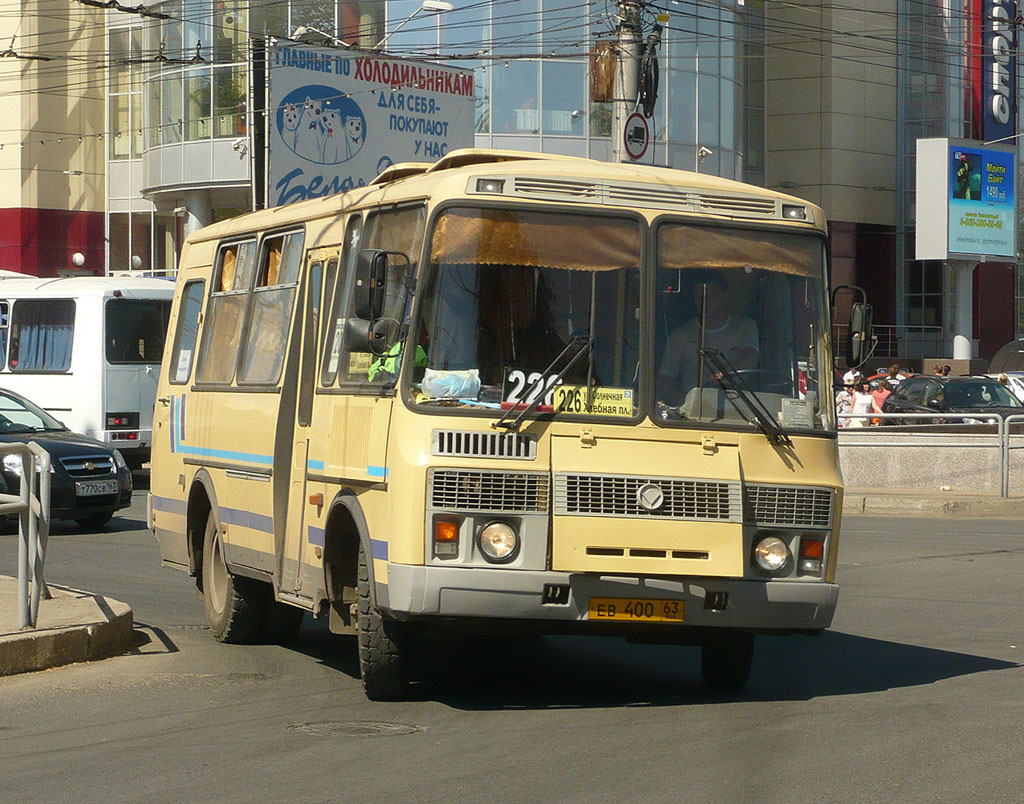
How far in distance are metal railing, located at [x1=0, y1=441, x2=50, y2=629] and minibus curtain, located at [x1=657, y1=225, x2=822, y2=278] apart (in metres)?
4.01

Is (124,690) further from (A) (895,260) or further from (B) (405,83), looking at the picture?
(A) (895,260)

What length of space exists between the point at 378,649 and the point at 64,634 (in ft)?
7.69

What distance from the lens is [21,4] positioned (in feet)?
165

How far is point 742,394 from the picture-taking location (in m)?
8.41

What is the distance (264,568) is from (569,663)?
75.4 inches

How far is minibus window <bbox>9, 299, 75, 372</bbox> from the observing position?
27234mm

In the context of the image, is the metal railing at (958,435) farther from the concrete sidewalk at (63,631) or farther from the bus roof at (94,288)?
the concrete sidewalk at (63,631)

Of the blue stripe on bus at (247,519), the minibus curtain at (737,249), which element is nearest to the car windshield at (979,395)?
the blue stripe on bus at (247,519)

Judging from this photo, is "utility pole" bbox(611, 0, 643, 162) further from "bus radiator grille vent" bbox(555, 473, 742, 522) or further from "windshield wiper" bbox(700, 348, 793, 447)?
"bus radiator grille vent" bbox(555, 473, 742, 522)

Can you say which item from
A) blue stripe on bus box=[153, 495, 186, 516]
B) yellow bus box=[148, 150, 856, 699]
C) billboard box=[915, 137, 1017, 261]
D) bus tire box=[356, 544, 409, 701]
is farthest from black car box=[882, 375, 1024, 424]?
billboard box=[915, 137, 1017, 261]

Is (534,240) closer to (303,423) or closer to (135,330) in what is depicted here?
(303,423)

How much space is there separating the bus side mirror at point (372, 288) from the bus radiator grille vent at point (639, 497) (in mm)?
1173

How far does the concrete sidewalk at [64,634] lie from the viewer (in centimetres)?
945

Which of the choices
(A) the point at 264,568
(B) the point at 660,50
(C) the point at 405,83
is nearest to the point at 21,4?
(B) the point at 660,50
